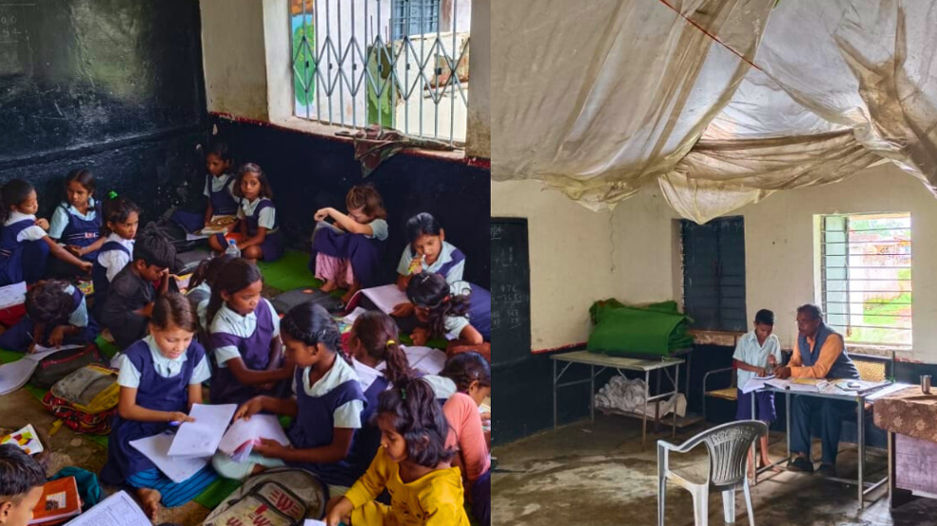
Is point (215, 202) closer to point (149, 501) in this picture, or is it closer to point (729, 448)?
point (149, 501)

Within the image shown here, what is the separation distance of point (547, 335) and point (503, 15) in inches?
33.6

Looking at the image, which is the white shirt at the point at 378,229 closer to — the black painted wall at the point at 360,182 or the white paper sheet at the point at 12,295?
the black painted wall at the point at 360,182

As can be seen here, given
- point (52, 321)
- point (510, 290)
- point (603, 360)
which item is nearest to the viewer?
point (52, 321)

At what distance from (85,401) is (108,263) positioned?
24cm

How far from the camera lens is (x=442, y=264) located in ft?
6.09

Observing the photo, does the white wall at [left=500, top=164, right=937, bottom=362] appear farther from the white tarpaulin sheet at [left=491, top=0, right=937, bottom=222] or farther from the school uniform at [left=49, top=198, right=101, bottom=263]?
the school uniform at [left=49, top=198, right=101, bottom=263]

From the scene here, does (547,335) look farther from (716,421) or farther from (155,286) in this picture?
(155,286)

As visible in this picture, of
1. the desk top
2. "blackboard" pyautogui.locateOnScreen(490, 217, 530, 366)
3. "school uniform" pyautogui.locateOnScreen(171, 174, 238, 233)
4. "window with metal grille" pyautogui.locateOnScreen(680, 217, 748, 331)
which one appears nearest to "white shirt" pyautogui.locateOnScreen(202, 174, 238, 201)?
"school uniform" pyautogui.locateOnScreen(171, 174, 238, 233)

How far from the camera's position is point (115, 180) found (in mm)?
1586

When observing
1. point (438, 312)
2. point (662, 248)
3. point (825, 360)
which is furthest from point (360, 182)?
point (825, 360)

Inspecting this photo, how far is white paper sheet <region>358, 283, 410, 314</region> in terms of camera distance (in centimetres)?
181

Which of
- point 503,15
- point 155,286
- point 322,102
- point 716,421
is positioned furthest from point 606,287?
point 155,286

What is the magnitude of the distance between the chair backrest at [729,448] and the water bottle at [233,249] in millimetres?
1419

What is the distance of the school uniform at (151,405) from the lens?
1536 mm
